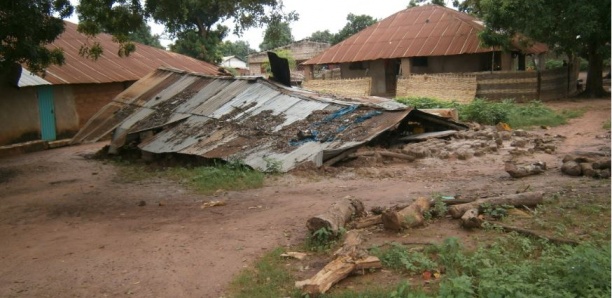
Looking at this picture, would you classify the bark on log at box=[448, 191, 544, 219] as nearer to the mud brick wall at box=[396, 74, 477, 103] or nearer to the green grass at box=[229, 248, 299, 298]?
the green grass at box=[229, 248, 299, 298]

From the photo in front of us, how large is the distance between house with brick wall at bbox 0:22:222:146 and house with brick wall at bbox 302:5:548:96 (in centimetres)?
1120

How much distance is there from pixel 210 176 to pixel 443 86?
14319 millimetres

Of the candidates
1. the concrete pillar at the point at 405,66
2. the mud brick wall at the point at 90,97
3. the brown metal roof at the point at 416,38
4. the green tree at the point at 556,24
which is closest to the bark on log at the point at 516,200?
the green tree at the point at 556,24

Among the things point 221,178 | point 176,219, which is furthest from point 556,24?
point 176,219

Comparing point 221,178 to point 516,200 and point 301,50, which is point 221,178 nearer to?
point 516,200

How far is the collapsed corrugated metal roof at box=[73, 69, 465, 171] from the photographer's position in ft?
35.6

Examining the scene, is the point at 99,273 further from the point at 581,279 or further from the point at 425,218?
the point at 581,279

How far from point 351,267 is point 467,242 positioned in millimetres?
1439

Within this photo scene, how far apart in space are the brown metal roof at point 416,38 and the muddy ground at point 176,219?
13.0 m

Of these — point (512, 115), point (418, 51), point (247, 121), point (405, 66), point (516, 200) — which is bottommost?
point (516, 200)

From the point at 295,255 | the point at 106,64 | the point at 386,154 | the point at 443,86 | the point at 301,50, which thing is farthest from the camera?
the point at 301,50

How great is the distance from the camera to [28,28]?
10.1 metres

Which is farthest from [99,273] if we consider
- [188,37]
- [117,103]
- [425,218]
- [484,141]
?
[188,37]

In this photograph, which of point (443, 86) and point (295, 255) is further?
point (443, 86)
